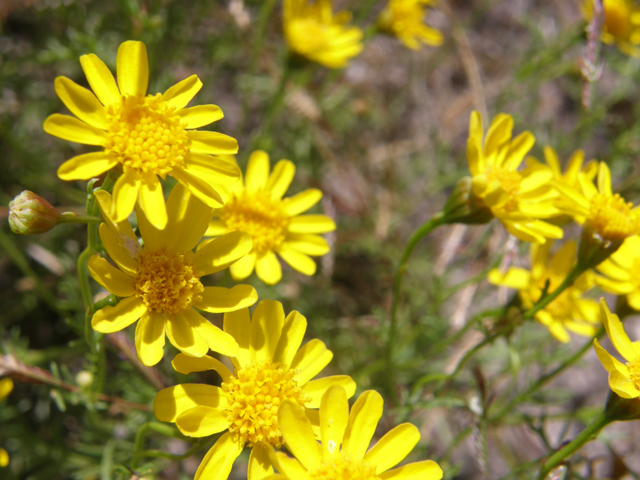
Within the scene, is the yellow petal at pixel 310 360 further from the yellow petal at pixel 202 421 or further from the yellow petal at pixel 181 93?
the yellow petal at pixel 181 93

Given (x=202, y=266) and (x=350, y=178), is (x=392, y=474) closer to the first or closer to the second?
(x=202, y=266)

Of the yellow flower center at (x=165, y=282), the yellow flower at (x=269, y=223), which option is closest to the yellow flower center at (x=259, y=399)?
the yellow flower center at (x=165, y=282)

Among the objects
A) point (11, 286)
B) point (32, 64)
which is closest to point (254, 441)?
point (11, 286)

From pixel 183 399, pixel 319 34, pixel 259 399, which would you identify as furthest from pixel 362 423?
pixel 319 34

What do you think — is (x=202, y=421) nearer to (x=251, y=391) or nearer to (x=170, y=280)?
(x=251, y=391)

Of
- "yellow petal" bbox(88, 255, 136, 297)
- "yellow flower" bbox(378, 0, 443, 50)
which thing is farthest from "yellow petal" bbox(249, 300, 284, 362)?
"yellow flower" bbox(378, 0, 443, 50)

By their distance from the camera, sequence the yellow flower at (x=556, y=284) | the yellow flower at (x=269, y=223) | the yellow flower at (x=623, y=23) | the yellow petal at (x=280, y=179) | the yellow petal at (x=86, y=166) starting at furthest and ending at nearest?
the yellow flower at (x=623, y=23) < the yellow flower at (x=556, y=284) < the yellow petal at (x=280, y=179) < the yellow flower at (x=269, y=223) < the yellow petal at (x=86, y=166)
